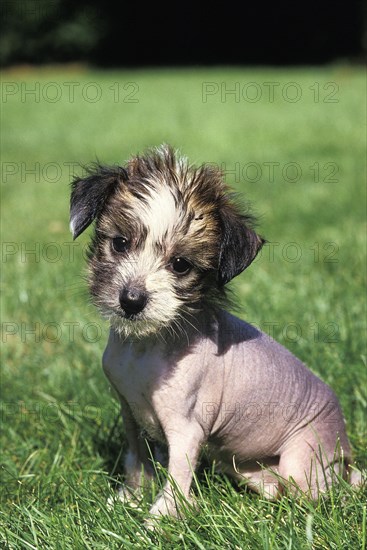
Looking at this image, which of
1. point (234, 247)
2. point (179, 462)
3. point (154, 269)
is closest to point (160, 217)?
point (154, 269)

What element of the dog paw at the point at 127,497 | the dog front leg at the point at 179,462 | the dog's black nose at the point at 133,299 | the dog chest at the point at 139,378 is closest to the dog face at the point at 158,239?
the dog's black nose at the point at 133,299

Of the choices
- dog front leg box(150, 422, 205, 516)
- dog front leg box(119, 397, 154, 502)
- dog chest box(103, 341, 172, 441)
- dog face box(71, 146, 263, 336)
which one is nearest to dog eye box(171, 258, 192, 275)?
dog face box(71, 146, 263, 336)

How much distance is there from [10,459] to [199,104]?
16.8 meters

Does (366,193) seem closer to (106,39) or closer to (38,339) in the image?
(38,339)

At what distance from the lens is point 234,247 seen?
322 centimetres

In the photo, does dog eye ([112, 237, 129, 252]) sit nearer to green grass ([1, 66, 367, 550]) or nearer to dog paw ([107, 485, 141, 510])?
green grass ([1, 66, 367, 550])

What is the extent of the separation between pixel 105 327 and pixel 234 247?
2525 mm

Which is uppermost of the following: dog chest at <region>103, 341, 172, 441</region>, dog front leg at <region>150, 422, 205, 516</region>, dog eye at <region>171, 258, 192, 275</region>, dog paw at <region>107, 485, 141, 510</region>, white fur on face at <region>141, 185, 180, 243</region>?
Answer: white fur on face at <region>141, 185, 180, 243</region>

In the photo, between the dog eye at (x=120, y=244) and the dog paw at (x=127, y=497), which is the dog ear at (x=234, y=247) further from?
the dog paw at (x=127, y=497)

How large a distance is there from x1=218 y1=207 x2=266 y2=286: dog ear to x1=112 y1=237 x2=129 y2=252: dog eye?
38 cm

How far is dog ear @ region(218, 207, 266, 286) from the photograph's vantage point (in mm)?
3211

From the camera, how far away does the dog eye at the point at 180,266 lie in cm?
319

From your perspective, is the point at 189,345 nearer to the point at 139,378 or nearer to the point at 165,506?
the point at 139,378


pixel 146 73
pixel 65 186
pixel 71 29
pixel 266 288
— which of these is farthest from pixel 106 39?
pixel 266 288
